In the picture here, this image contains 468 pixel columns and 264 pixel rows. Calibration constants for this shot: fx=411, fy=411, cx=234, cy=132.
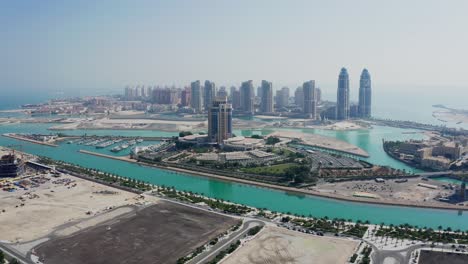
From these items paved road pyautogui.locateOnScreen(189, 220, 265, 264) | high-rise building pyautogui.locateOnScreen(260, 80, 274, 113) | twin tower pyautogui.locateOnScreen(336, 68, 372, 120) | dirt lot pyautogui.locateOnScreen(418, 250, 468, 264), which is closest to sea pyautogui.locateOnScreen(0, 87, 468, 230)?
paved road pyautogui.locateOnScreen(189, 220, 265, 264)

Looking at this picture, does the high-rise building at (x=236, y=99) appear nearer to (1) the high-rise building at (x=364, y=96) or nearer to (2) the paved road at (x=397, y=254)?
(1) the high-rise building at (x=364, y=96)

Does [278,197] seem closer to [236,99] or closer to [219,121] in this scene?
[219,121]

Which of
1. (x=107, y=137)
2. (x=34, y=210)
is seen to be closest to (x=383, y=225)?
(x=34, y=210)

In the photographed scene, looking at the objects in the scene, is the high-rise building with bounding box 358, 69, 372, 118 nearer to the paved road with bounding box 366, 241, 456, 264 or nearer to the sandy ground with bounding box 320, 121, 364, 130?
the sandy ground with bounding box 320, 121, 364, 130

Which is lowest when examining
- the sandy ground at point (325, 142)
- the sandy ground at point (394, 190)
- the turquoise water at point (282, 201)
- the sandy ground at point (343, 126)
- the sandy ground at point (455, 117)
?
the turquoise water at point (282, 201)

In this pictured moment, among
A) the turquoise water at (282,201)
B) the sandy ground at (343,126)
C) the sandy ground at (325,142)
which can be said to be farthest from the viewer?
the sandy ground at (343,126)

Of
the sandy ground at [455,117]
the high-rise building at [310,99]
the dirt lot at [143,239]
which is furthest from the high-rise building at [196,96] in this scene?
the dirt lot at [143,239]

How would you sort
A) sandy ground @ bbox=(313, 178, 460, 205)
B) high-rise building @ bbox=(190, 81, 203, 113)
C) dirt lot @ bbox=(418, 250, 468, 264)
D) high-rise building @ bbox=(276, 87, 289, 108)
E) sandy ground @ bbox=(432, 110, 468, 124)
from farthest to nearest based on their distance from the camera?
high-rise building @ bbox=(276, 87, 289, 108) → high-rise building @ bbox=(190, 81, 203, 113) → sandy ground @ bbox=(432, 110, 468, 124) → sandy ground @ bbox=(313, 178, 460, 205) → dirt lot @ bbox=(418, 250, 468, 264)
